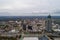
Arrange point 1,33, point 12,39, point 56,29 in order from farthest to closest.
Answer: point 56,29 → point 1,33 → point 12,39

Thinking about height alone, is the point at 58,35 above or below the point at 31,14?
below

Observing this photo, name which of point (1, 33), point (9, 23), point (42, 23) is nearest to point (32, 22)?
point (42, 23)

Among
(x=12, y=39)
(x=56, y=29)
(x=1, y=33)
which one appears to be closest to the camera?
(x=12, y=39)

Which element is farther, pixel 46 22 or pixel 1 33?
pixel 46 22

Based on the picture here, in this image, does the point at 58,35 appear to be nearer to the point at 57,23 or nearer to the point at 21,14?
the point at 57,23

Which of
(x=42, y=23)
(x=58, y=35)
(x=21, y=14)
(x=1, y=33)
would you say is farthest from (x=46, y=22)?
(x=1, y=33)

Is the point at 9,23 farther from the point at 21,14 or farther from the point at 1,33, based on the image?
the point at 21,14

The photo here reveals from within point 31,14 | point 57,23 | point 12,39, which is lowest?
point 12,39

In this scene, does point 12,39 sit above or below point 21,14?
below

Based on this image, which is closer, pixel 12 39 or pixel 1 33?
pixel 12 39
